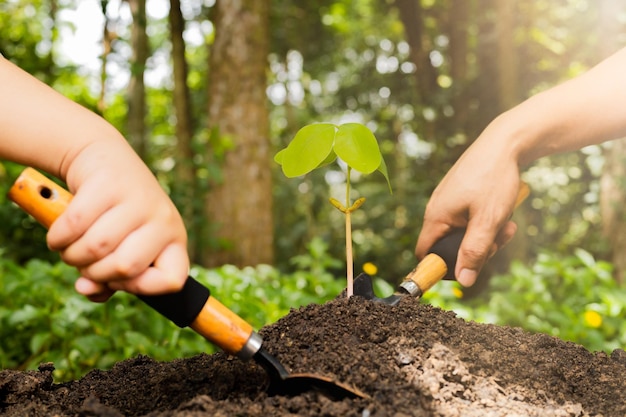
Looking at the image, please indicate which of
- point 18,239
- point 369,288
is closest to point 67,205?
point 369,288

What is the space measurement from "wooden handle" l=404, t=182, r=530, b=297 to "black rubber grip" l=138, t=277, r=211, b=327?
750 millimetres

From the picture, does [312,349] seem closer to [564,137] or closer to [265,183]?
[564,137]

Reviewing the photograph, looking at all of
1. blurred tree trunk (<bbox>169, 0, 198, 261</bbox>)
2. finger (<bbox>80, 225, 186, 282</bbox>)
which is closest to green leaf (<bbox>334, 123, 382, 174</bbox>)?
finger (<bbox>80, 225, 186, 282</bbox>)

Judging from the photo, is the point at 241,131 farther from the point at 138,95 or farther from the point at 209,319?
the point at 209,319

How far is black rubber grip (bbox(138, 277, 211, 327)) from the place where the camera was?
1.20m

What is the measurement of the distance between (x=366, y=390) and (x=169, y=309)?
1.44 feet

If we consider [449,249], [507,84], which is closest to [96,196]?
[449,249]

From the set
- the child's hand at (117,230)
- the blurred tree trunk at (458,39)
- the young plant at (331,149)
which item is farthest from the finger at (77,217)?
Answer: the blurred tree trunk at (458,39)

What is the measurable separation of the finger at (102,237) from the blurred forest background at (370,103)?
3.77 metres

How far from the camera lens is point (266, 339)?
153 centimetres

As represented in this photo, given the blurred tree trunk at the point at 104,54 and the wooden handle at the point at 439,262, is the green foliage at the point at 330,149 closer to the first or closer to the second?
the wooden handle at the point at 439,262

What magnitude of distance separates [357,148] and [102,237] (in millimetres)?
719

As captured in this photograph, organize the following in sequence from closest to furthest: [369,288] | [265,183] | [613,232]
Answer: [369,288] < [265,183] < [613,232]

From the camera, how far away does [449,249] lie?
6.19 ft
